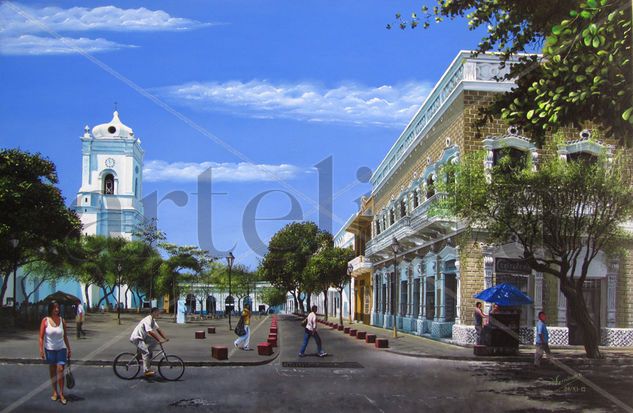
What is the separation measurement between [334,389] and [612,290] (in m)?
17.5

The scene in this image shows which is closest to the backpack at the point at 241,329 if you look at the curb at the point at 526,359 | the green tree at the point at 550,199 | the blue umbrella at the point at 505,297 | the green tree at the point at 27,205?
the curb at the point at 526,359

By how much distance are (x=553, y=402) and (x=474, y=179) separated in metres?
9.05

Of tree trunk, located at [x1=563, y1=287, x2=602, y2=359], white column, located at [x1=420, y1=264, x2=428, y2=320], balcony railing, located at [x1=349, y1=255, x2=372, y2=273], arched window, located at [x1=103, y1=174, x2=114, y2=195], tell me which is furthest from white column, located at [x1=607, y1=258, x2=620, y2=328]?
arched window, located at [x1=103, y1=174, x2=114, y2=195]

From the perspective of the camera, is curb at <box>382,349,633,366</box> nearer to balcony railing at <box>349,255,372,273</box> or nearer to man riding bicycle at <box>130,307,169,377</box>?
man riding bicycle at <box>130,307,169,377</box>

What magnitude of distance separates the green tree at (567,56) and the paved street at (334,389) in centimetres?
465

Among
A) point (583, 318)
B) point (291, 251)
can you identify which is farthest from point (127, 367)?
point (291, 251)

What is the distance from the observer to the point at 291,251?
75812 mm

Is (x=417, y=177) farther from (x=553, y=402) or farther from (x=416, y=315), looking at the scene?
(x=553, y=402)

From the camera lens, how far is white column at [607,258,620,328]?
2784 cm

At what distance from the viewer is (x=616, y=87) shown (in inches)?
387

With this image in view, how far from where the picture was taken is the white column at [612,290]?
91.4 ft

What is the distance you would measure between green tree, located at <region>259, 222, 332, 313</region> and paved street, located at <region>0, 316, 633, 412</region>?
54869mm

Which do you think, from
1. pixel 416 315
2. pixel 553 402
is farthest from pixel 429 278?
pixel 553 402

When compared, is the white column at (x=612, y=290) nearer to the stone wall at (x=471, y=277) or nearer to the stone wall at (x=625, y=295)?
the stone wall at (x=625, y=295)
